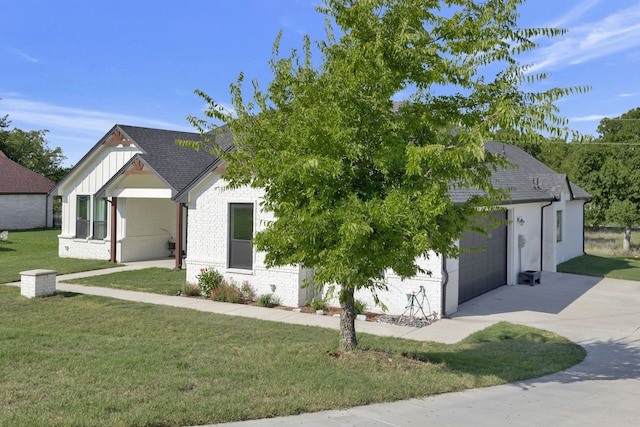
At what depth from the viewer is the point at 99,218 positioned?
24906mm

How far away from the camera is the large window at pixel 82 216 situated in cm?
2519

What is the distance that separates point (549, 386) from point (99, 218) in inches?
843

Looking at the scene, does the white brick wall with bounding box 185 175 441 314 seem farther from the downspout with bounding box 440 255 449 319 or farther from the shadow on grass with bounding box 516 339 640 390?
the shadow on grass with bounding box 516 339 640 390

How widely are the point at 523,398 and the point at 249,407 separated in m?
3.75

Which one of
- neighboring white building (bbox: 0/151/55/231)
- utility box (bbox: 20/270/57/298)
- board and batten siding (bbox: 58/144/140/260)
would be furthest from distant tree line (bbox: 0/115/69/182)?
utility box (bbox: 20/270/57/298)

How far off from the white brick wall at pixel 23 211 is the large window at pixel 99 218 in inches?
667

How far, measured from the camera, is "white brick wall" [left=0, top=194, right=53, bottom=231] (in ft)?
124

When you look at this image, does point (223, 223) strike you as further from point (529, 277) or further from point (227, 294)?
point (529, 277)

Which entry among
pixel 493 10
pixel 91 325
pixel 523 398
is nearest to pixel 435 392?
pixel 523 398

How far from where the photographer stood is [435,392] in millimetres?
7422

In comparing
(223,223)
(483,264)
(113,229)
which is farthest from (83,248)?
(483,264)

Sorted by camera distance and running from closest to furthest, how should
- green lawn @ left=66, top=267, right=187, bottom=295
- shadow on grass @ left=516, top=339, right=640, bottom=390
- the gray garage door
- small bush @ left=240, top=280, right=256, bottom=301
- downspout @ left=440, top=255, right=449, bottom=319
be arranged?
shadow on grass @ left=516, top=339, right=640, bottom=390
downspout @ left=440, top=255, right=449, bottom=319
the gray garage door
small bush @ left=240, top=280, right=256, bottom=301
green lawn @ left=66, top=267, right=187, bottom=295

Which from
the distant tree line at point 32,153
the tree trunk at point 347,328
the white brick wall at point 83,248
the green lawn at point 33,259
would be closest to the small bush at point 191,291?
the green lawn at point 33,259

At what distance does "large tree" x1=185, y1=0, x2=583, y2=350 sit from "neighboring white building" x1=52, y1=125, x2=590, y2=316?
3.56 meters
